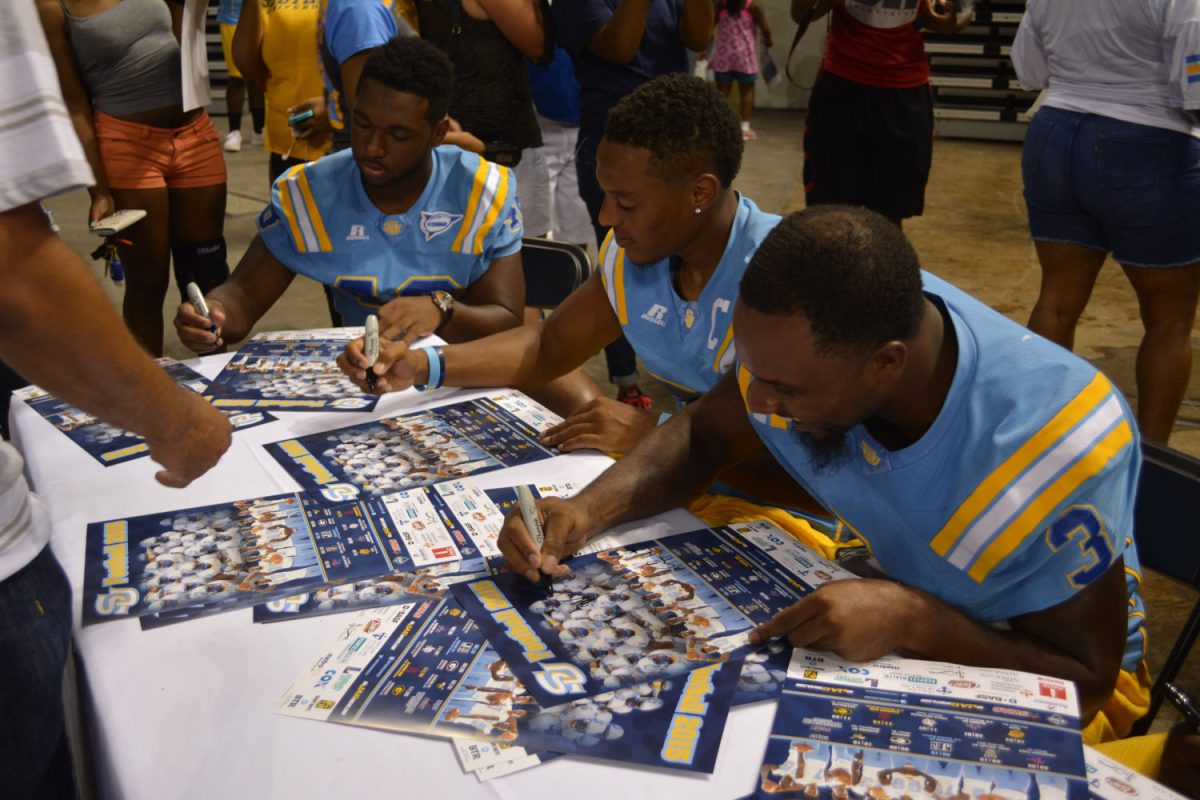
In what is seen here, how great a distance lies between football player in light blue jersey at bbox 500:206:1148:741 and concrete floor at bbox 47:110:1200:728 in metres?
1.22

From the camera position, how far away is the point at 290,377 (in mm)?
1940

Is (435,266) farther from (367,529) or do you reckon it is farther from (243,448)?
(367,529)

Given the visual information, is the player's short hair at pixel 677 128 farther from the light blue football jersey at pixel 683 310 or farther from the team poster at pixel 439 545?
the team poster at pixel 439 545

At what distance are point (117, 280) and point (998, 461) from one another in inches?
111

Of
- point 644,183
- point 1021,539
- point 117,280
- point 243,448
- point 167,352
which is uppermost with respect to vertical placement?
point 644,183

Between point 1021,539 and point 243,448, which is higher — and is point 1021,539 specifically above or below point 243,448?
above

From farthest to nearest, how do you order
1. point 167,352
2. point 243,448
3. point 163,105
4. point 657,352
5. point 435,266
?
1. point 167,352
2. point 163,105
3. point 435,266
4. point 657,352
5. point 243,448

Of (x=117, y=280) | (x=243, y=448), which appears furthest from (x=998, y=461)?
(x=117, y=280)

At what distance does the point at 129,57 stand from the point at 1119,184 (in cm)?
293

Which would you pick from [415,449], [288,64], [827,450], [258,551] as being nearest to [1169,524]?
[827,450]

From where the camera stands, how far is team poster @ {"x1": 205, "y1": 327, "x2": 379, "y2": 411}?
182cm

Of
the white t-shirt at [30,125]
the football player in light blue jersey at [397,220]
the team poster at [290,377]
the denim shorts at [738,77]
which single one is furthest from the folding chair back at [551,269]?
the denim shorts at [738,77]

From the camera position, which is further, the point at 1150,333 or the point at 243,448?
the point at 1150,333

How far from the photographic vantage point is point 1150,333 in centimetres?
283
